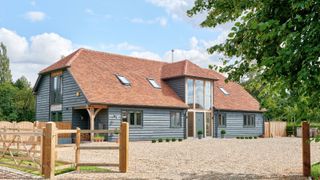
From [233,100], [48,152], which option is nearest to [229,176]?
[48,152]

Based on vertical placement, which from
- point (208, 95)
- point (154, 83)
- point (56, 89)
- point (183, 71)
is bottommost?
point (208, 95)

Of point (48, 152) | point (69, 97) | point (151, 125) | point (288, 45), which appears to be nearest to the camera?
point (288, 45)

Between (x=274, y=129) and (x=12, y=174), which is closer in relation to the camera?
(x=12, y=174)

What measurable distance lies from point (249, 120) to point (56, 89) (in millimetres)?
17867

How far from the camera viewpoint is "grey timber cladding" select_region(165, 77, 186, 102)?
102 ft

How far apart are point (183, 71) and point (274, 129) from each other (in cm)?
1352

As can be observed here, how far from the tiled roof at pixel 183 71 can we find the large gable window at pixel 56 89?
27.6ft

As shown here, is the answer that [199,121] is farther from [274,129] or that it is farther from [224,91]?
[274,129]

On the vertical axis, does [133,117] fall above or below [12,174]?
above

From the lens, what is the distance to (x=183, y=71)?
31.3 metres

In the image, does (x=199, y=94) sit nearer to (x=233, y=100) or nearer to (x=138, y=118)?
(x=233, y=100)

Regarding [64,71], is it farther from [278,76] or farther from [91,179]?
[278,76]

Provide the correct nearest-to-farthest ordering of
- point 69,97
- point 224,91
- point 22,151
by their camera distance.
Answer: point 22,151
point 69,97
point 224,91

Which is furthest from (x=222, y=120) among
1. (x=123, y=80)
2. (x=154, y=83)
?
(x=123, y=80)
